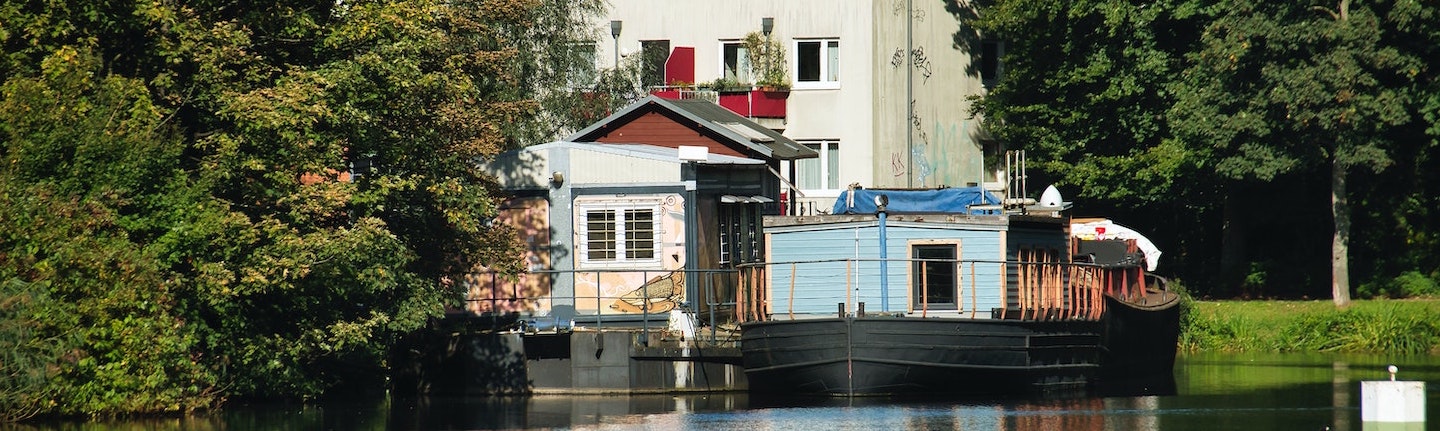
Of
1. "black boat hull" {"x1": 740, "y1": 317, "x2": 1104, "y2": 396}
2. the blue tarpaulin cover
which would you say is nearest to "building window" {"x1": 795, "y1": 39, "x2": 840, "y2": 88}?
the blue tarpaulin cover

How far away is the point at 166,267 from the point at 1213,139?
2356cm

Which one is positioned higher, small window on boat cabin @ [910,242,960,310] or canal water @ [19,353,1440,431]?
small window on boat cabin @ [910,242,960,310]

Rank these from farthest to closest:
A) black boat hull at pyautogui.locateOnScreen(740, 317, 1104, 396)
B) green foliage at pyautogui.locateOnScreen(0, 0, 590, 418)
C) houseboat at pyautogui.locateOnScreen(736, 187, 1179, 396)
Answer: houseboat at pyautogui.locateOnScreen(736, 187, 1179, 396)
black boat hull at pyautogui.locateOnScreen(740, 317, 1104, 396)
green foliage at pyautogui.locateOnScreen(0, 0, 590, 418)

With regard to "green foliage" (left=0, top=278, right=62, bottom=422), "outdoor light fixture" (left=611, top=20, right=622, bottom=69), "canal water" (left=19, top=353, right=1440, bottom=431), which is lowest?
"canal water" (left=19, top=353, right=1440, bottom=431)

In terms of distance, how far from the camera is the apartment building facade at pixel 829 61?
48.8m

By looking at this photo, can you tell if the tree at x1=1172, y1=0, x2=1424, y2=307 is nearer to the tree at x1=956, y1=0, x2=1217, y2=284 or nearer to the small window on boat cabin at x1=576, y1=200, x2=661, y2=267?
the tree at x1=956, y1=0, x2=1217, y2=284

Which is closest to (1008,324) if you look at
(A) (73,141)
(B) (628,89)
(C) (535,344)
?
(C) (535,344)

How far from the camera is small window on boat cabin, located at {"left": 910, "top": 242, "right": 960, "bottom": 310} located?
29.2 meters

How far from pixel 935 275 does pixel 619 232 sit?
20.3 ft

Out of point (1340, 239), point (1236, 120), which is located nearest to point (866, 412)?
point (1236, 120)

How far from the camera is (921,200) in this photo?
3180 centimetres

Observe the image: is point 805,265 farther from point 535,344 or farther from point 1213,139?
point 1213,139

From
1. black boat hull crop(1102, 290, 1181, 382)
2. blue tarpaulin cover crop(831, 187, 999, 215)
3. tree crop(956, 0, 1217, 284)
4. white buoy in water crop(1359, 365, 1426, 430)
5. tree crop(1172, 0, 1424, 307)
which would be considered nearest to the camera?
white buoy in water crop(1359, 365, 1426, 430)

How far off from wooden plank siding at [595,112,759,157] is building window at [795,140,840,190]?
10737mm
